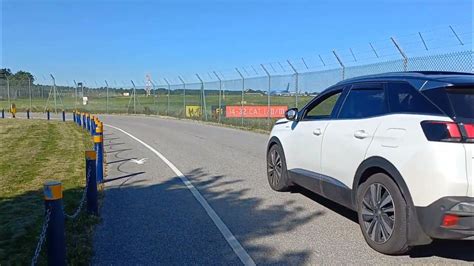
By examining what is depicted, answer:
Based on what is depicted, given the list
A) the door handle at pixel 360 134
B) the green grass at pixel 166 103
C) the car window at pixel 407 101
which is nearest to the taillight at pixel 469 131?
the car window at pixel 407 101

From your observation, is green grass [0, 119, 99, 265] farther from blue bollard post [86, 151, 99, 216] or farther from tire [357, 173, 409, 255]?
tire [357, 173, 409, 255]

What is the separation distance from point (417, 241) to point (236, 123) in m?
21.3

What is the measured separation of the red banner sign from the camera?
75.4ft

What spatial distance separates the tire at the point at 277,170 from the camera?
7219 mm

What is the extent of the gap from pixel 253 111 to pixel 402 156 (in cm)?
2087

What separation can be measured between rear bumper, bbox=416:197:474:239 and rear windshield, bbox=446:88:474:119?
76cm

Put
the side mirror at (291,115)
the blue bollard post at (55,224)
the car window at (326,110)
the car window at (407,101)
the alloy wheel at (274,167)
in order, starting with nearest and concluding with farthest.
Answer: the blue bollard post at (55,224) → the car window at (407,101) → the car window at (326,110) → the side mirror at (291,115) → the alloy wheel at (274,167)

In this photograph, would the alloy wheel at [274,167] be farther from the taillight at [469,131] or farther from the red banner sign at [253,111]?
the red banner sign at [253,111]

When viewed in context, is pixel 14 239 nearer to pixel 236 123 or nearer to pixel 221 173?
pixel 221 173

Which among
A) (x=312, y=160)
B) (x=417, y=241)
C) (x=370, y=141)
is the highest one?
(x=370, y=141)

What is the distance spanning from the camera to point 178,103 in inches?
1431

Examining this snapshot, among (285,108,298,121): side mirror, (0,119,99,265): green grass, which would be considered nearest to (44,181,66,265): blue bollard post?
(0,119,99,265): green grass

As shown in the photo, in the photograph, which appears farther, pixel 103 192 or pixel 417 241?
pixel 103 192

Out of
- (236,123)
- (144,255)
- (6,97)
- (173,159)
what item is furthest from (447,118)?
(6,97)
